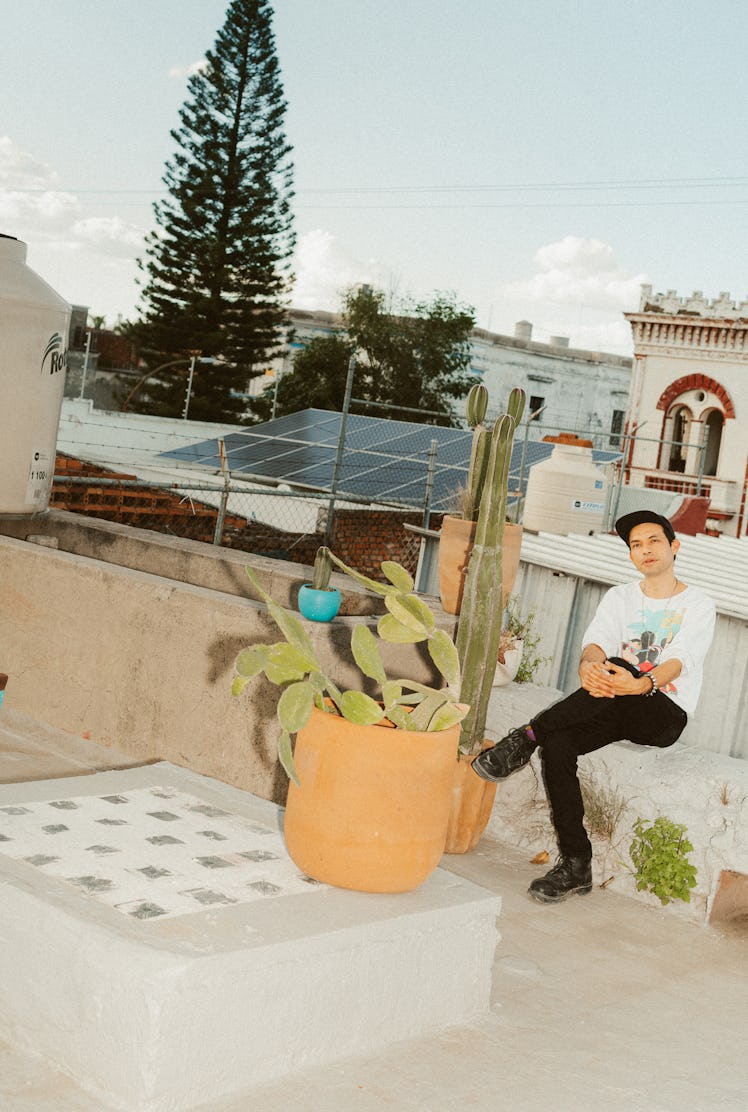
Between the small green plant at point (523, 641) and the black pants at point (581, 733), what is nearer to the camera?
the black pants at point (581, 733)

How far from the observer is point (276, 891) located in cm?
280

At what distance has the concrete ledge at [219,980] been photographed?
2340 millimetres

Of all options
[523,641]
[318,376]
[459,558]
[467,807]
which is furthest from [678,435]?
[467,807]

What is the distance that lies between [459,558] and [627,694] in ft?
3.67

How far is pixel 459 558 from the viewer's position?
4.90 m

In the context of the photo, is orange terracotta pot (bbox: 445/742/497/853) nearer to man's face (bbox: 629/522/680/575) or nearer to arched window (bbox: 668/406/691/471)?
man's face (bbox: 629/522/680/575)

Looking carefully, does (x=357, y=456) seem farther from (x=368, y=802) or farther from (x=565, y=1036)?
(x=368, y=802)

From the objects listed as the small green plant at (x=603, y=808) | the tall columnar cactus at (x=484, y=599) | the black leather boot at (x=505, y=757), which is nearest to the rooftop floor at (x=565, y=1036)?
the small green plant at (x=603, y=808)

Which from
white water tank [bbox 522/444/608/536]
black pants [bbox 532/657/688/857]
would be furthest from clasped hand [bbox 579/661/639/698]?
white water tank [bbox 522/444/608/536]

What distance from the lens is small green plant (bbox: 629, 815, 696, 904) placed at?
13.7ft

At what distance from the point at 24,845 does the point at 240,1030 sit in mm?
744

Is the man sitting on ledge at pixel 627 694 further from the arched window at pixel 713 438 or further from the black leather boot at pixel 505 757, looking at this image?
the arched window at pixel 713 438

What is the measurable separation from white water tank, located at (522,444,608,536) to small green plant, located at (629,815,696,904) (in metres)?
9.01

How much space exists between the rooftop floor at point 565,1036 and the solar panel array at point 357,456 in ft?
32.0
